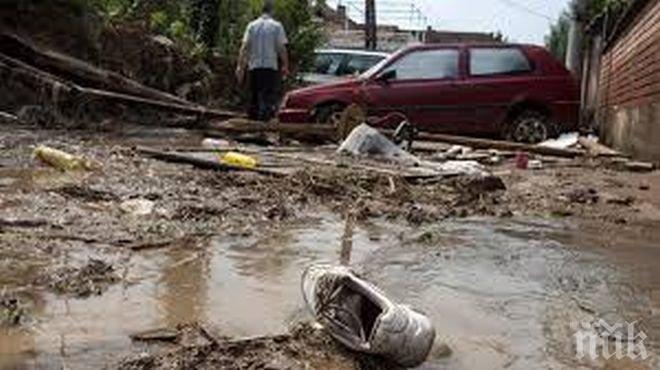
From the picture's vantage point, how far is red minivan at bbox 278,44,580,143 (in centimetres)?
1631

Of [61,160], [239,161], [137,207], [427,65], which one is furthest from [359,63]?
[137,207]

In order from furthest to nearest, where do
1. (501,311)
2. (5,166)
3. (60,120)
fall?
(60,120)
(5,166)
(501,311)

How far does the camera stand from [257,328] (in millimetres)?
4562

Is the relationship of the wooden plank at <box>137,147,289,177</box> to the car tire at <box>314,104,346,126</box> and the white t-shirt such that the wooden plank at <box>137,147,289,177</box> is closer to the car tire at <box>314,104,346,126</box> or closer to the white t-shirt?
the white t-shirt

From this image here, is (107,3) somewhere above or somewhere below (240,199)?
above

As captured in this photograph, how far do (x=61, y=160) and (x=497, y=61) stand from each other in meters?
8.73

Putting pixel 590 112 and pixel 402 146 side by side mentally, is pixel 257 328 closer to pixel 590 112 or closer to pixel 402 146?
pixel 402 146

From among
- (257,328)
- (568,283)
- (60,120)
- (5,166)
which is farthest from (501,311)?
(60,120)

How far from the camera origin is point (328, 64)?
22.4 meters

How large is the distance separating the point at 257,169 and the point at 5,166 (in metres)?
2.20

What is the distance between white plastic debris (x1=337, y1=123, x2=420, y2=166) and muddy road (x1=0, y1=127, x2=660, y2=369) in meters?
2.15

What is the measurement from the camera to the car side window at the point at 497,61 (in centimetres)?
1664

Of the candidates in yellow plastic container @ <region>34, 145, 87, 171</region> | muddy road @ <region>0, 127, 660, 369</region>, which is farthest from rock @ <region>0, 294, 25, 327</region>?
yellow plastic container @ <region>34, 145, 87, 171</region>

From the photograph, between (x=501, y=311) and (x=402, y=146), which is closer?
(x=501, y=311)
